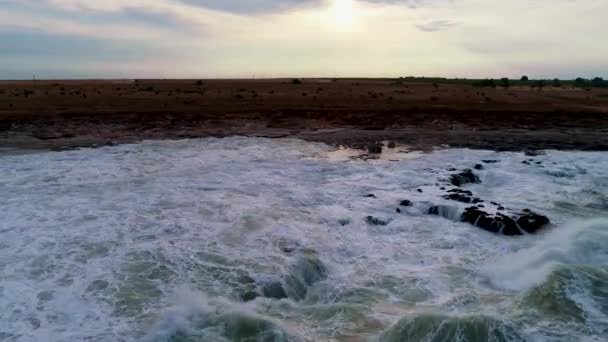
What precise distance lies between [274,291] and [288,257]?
1.38 metres

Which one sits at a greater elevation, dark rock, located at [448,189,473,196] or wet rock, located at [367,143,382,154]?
wet rock, located at [367,143,382,154]

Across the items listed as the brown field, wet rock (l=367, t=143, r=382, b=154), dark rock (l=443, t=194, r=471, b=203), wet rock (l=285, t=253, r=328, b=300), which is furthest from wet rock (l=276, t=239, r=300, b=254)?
the brown field

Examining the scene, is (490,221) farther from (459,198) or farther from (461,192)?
(461,192)

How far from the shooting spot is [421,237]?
1100 centimetres

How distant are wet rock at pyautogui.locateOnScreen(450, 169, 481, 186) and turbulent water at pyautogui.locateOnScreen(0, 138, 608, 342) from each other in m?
0.37

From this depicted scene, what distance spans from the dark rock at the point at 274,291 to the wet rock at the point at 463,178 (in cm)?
872

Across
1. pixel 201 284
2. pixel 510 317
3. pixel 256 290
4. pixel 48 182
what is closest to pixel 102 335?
pixel 201 284

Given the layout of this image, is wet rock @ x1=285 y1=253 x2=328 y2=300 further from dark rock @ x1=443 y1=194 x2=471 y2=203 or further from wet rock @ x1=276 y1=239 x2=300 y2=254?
dark rock @ x1=443 y1=194 x2=471 y2=203

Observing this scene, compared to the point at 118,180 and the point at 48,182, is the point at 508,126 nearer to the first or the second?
the point at 118,180

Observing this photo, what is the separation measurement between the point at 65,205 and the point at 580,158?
18769 millimetres

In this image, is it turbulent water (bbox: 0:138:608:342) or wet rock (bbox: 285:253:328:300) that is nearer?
turbulent water (bbox: 0:138:608:342)

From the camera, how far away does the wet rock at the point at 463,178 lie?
15.4 meters

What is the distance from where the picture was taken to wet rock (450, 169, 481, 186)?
50.4ft

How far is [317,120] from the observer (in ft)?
95.1
